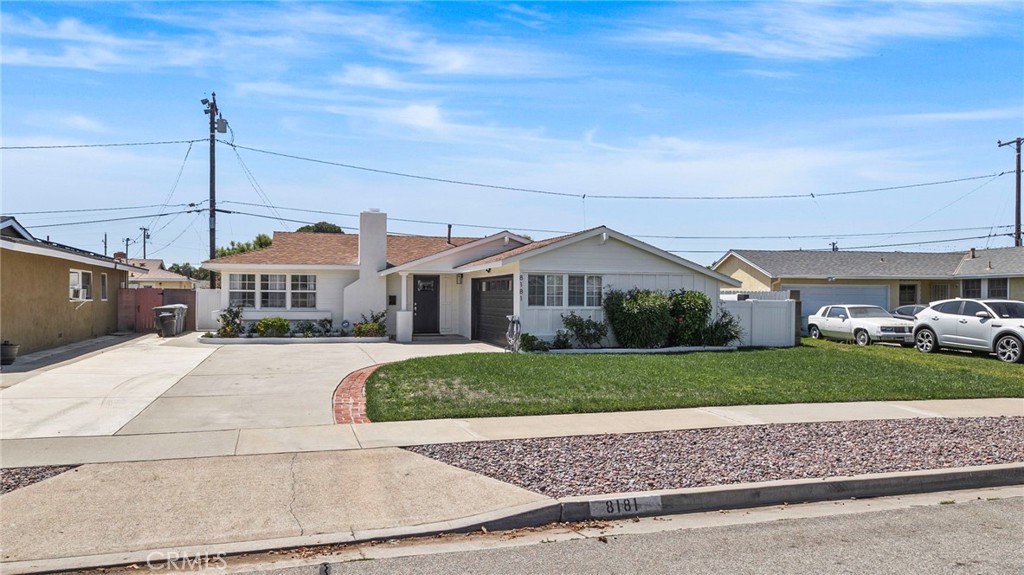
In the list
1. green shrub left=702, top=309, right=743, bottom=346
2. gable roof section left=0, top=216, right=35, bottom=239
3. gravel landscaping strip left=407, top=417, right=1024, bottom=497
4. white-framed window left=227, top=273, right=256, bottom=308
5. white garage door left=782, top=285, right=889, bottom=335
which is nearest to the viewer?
gravel landscaping strip left=407, top=417, right=1024, bottom=497

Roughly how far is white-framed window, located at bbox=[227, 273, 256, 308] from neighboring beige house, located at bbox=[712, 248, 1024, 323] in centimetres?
2094

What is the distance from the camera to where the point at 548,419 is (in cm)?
984

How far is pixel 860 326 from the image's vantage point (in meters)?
23.7

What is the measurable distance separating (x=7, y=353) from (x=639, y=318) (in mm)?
15188

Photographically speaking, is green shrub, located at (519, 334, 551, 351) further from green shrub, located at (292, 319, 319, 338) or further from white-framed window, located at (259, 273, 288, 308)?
white-framed window, located at (259, 273, 288, 308)

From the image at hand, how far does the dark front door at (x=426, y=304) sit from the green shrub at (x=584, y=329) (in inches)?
270

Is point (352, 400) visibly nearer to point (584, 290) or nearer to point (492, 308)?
point (584, 290)

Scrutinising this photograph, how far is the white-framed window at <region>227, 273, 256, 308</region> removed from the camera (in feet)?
80.8

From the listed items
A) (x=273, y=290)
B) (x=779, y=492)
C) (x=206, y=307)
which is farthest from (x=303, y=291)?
(x=779, y=492)

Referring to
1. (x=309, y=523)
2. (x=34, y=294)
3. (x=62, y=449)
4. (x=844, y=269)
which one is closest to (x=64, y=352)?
(x=34, y=294)

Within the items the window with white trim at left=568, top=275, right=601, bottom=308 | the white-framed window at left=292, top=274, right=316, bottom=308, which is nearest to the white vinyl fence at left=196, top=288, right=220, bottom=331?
the white-framed window at left=292, top=274, right=316, bottom=308

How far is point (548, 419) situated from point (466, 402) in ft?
5.01

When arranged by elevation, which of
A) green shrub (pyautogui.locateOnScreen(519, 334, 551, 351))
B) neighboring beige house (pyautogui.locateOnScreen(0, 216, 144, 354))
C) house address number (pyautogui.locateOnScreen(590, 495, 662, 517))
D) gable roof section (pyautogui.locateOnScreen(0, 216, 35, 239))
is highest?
gable roof section (pyautogui.locateOnScreen(0, 216, 35, 239))

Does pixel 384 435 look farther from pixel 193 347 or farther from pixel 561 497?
pixel 193 347
